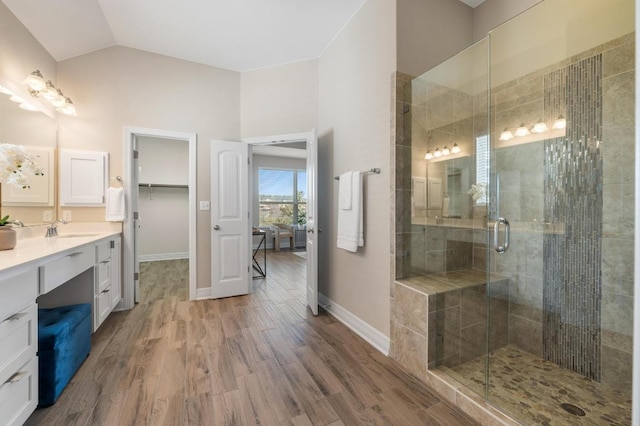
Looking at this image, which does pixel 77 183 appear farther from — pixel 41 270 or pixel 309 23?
pixel 309 23

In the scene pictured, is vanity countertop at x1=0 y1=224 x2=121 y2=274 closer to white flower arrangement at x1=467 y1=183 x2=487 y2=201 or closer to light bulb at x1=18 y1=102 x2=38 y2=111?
light bulb at x1=18 y1=102 x2=38 y2=111

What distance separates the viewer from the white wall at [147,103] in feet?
9.57

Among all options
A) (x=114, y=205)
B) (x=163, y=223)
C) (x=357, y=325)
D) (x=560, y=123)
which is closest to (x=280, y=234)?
(x=163, y=223)

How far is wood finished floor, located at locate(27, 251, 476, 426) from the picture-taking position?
148 cm

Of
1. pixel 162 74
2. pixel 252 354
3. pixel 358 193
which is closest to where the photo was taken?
pixel 252 354

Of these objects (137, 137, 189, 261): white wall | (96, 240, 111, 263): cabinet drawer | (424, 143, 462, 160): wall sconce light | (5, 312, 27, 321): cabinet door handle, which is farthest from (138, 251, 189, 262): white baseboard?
(424, 143, 462, 160): wall sconce light

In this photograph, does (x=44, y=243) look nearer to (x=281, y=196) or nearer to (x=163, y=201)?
(x=163, y=201)

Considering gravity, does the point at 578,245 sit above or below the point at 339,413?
above

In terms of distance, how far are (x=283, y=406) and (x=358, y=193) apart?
1.68m

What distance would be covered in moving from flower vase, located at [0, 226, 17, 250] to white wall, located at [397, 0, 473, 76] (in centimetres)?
296

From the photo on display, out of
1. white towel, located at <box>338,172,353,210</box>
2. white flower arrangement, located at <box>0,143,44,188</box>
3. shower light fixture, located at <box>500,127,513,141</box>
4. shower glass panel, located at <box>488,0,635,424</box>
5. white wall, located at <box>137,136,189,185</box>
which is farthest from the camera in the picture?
white wall, located at <box>137,136,189,185</box>

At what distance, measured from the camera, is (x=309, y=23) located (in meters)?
2.67

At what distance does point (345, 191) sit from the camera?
2.58 meters

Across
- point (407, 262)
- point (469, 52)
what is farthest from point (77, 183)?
point (469, 52)
